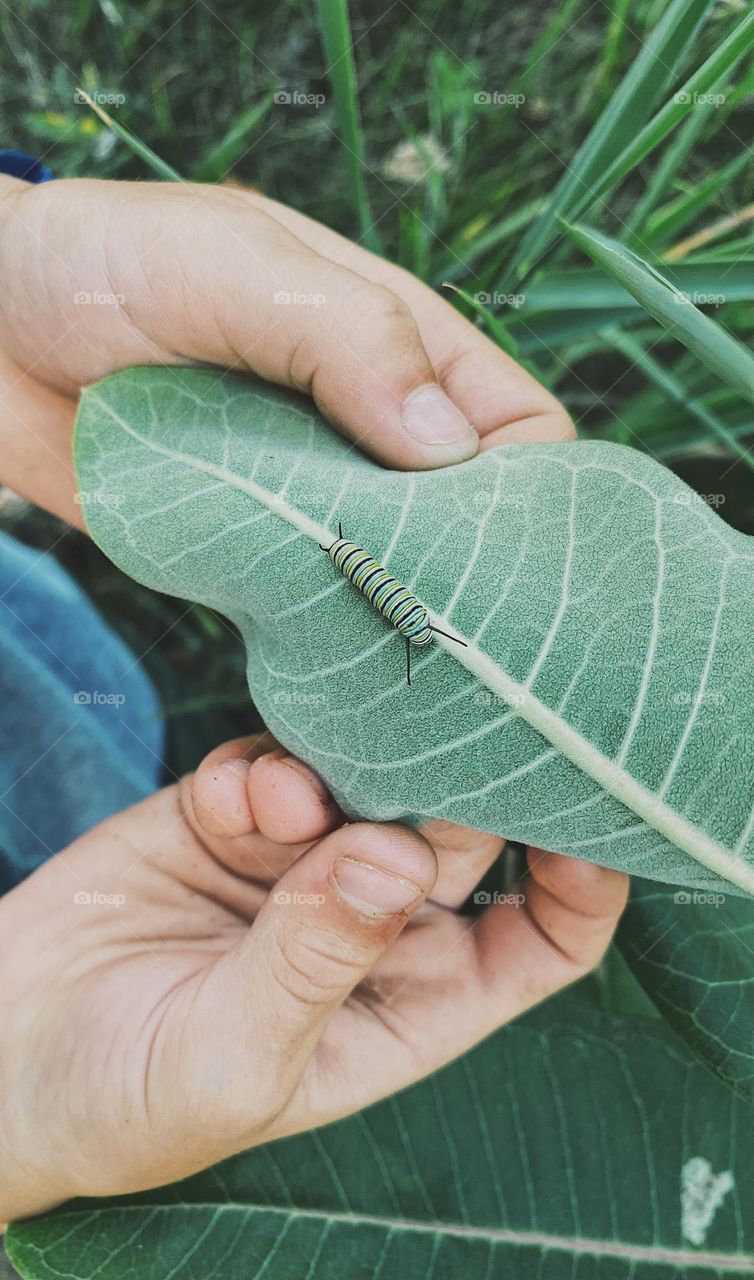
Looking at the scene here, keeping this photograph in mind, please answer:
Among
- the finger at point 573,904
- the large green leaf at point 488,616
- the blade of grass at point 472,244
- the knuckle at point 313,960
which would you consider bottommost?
the finger at point 573,904

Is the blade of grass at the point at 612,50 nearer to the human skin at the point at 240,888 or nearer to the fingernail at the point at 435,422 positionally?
the human skin at the point at 240,888

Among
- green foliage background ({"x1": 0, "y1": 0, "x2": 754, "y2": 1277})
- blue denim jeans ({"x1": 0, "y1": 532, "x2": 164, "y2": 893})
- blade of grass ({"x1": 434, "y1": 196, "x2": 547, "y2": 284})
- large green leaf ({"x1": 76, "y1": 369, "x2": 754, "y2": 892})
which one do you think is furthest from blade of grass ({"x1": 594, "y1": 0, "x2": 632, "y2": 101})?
blue denim jeans ({"x1": 0, "y1": 532, "x2": 164, "y2": 893})

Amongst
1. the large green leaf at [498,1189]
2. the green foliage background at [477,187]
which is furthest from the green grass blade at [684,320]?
the large green leaf at [498,1189]

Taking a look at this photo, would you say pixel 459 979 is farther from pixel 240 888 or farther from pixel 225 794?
pixel 225 794

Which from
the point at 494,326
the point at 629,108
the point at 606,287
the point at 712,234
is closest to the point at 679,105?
the point at 629,108

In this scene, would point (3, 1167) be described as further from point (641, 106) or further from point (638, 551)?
point (641, 106)

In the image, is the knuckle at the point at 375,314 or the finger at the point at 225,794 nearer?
the knuckle at the point at 375,314

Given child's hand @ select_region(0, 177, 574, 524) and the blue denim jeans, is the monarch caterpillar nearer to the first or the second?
child's hand @ select_region(0, 177, 574, 524)
